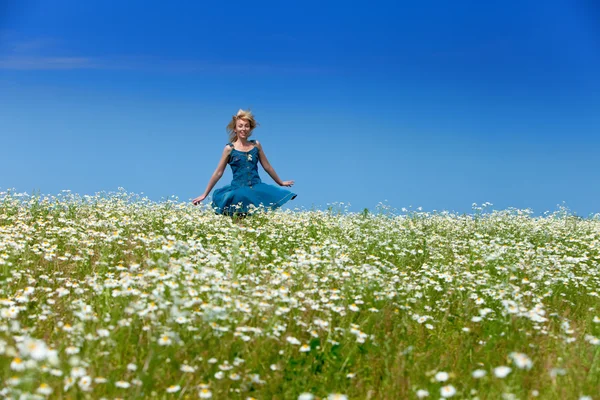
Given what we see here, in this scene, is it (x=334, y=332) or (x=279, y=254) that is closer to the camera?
(x=334, y=332)

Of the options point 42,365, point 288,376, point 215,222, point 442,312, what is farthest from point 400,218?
point 42,365

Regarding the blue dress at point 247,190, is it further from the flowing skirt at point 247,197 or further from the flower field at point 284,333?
the flower field at point 284,333

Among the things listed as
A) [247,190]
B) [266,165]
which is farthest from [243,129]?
[247,190]

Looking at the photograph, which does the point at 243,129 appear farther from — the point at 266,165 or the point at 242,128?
the point at 266,165

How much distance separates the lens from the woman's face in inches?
547

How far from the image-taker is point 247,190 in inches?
547

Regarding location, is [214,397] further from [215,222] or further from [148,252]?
[215,222]

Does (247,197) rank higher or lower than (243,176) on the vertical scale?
lower

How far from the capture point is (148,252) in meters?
8.19

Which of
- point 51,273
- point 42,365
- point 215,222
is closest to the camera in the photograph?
point 42,365

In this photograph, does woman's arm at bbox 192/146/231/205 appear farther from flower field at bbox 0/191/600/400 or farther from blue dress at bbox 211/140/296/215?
flower field at bbox 0/191/600/400

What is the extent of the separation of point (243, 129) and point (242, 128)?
0.04 metres

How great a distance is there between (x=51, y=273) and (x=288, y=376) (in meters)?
4.29

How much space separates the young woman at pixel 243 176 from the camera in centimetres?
1377
